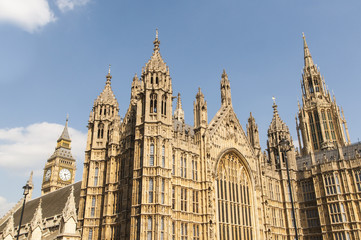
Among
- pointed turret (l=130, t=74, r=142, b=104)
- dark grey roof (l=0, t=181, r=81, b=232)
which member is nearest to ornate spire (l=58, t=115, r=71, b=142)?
dark grey roof (l=0, t=181, r=81, b=232)

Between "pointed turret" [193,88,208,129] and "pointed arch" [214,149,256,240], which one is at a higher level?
"pointed turret" [193,88,208,129]

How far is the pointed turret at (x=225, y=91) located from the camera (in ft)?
162

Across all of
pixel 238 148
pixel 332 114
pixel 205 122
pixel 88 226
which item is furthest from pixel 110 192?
pixel 332 114

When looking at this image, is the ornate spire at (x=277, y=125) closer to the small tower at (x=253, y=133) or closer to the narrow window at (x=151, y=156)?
the small tower at (x=253, y=133)

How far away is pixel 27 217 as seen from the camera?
62.1 m

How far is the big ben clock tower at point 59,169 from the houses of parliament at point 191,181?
33176 millimetres

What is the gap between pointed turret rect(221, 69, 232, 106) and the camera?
4934 cm

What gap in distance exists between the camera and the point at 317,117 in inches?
3472

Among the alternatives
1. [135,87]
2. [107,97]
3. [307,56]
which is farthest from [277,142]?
[307,56]

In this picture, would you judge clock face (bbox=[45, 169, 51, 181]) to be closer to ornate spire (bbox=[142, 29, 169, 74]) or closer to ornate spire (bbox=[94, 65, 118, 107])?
ornate spire (bbox=[94, 65, 118, 107])

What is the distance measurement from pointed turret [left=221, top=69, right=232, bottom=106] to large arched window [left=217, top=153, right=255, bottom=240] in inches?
305

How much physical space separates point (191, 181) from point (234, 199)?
7.60m

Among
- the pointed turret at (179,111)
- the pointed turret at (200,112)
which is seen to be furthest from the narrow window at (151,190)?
the pointed turret at (179,111)

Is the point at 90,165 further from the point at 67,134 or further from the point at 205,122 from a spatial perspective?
the point at 67,134
